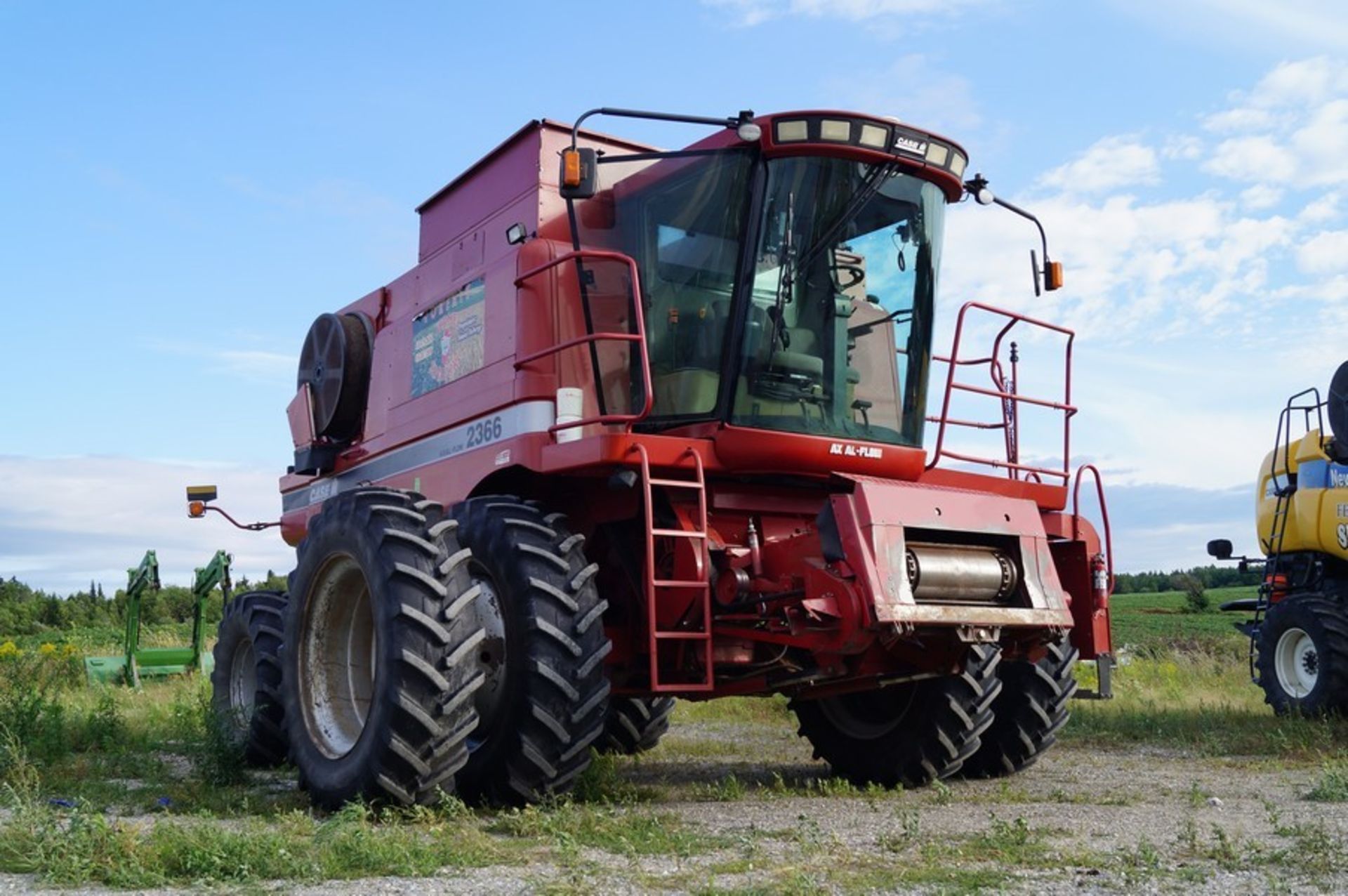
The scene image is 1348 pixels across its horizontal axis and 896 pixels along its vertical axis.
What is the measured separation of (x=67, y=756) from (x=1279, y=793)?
845cm

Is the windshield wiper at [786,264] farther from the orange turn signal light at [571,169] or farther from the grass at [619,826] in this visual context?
the grass at [619,826]

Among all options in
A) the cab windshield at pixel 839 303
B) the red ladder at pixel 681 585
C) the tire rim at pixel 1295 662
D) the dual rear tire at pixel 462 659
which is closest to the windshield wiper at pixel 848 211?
the cab windshield at pixel 839 303

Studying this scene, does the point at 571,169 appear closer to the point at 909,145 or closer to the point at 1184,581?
the point at 909,145

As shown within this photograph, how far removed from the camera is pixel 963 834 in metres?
6.35

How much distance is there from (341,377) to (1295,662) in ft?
33.7

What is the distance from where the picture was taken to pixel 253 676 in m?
11.1

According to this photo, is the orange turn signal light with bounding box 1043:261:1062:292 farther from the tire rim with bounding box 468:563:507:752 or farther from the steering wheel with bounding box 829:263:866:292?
the tire rim with bounding box 468:563:507:752

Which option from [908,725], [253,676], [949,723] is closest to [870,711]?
[908,725]

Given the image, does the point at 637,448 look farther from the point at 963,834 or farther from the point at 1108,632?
the point at 1108,632

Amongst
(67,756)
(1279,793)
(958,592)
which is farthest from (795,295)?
(67,756)

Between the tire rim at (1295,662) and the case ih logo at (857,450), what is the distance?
797 cm

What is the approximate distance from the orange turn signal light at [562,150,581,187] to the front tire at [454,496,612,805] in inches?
74.8

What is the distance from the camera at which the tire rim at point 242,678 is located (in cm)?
1112

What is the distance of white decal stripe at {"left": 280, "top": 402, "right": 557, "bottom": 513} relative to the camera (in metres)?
8.21
